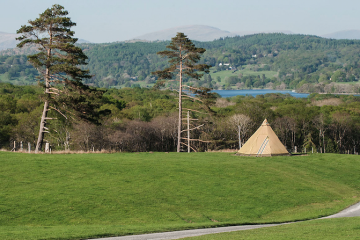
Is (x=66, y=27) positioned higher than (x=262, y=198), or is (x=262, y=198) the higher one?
(x=66, y=27)

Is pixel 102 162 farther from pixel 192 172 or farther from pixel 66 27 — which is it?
pixel 66 27

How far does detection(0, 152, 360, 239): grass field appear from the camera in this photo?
1686 cm

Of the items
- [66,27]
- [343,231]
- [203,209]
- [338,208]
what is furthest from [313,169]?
[66,27]

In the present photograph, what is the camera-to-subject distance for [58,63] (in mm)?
36281

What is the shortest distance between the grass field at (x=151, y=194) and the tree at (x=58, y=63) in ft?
30.4

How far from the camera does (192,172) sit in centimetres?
2583

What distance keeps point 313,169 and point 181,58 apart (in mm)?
21109

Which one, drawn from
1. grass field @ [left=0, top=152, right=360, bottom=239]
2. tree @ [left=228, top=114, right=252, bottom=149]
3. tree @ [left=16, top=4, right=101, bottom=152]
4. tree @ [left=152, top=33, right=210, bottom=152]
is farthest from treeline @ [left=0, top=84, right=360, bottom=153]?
grass field @ [left=0, top=152, right=360, bottom=239]

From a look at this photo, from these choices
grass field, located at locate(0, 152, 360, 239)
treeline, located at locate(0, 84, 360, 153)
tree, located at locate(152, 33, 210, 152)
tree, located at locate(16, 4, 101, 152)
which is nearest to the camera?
grass field, located at locate(0, 152, 360, 239)

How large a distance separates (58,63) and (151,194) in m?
20.1

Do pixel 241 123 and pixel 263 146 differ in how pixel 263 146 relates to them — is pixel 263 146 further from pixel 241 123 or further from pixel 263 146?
pixel 241 123

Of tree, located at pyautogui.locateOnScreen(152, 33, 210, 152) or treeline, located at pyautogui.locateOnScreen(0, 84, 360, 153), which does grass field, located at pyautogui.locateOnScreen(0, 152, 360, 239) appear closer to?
tree, located at pyautogui.locateOnScreen(152, 33, 210, 152)

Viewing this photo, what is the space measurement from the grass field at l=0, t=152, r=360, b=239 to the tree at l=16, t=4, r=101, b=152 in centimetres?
927

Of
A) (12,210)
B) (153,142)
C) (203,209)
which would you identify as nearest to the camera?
(12,210)
